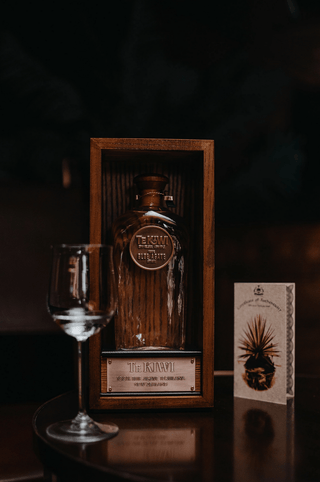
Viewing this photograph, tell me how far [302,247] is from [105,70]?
861mm

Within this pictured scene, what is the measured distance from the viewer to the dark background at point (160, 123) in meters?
1.45

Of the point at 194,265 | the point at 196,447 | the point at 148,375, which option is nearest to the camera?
the point at 196,447

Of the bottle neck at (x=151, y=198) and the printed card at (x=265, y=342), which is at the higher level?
the bottle neck at (x=151, y=198)

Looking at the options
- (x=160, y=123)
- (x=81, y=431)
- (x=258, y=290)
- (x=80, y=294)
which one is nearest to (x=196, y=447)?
(x=81, y=431)

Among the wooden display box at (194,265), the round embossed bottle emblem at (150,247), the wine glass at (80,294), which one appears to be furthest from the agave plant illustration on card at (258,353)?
the wine glass at (80,294)

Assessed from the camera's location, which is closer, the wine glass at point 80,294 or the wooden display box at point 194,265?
the wine glass at point 80,294

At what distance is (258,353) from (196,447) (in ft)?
1.23

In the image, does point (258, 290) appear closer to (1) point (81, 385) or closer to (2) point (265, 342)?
(2) point (265, 342)

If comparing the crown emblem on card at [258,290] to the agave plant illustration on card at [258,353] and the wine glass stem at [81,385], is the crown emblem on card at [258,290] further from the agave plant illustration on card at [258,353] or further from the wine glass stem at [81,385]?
the wine glass stem at [81,385]

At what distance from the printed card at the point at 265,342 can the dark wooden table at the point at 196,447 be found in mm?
65

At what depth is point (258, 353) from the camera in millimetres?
1023

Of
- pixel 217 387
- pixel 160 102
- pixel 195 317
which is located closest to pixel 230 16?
pixel 160 102

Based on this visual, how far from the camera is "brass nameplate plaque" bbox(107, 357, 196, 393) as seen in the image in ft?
2.86

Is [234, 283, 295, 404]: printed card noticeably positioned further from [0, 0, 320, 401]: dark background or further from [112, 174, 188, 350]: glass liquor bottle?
[0, 0, 320, 401]: dark background
